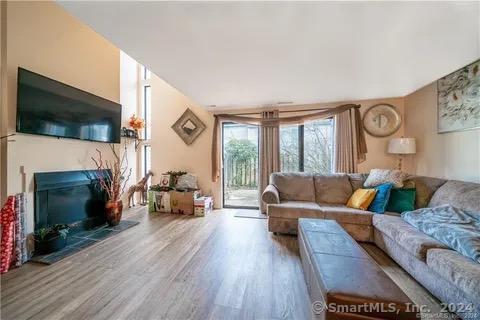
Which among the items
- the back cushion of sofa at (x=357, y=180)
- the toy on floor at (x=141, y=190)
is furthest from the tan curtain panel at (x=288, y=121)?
the toy on floor at (x=141, y=190)

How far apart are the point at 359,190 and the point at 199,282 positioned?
102 inches

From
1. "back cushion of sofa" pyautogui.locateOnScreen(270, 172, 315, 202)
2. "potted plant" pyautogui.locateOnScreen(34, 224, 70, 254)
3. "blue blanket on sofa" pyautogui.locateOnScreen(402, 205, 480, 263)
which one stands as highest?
"back cushion of sofa" pyautogui.locateOnScreen(270, 172, 315, 202)

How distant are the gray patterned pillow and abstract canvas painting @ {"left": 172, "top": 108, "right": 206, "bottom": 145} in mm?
3374

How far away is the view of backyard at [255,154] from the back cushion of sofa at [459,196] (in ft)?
5.67

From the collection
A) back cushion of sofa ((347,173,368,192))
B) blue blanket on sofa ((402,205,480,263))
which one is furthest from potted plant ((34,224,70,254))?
back cushion of sofa ((347,173,368,192))

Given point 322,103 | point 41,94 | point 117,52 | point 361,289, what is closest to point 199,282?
point 361,289

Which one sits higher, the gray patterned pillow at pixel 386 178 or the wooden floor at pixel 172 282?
the gray patterned pillow at pixel 386 178

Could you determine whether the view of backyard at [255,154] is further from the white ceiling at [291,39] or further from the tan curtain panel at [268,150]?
the white ceiling at [291,39]

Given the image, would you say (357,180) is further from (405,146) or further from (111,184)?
(111,184)

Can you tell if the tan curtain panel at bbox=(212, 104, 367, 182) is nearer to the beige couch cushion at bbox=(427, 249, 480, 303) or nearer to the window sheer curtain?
the window sheer curtain

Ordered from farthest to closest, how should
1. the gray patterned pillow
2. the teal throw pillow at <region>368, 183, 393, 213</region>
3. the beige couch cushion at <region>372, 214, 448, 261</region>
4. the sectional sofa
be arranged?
1. the gray patterned pillow
2. the teal throw pillow at <region>368, 183, 393, 213</region>
3. the beige couch cushion at <region>372, 214, 448, 261</region>
4. the sectional sofa

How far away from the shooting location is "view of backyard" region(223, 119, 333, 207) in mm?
4082

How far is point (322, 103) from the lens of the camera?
394 cm

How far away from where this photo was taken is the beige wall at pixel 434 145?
7.89 ft
